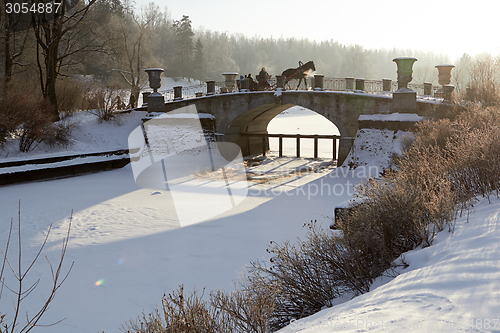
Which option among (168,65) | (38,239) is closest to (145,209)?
(38,239)

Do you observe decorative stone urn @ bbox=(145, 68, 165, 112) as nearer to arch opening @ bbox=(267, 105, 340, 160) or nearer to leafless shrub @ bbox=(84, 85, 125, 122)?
leafless shrub @ bbox=(84, 85, 125, 122)

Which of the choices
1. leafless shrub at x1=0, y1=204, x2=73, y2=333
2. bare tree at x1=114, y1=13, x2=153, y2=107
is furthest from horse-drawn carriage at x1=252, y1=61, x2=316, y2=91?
leafless shrub at x1=0, y1=204, x2=73, y2=333

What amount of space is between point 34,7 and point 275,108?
14.6m

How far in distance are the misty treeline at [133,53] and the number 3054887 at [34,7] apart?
36cm

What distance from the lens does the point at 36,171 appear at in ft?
49.9

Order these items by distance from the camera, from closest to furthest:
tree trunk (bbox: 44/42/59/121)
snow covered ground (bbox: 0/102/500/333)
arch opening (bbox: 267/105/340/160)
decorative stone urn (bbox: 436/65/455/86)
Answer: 1. snow covered ground (bbox: 0/102/500/333)
2. decorative stone urn (bbox: 436/65/455/86)
3. tree trunk (bbox: 44/42/59/121)
4. arch opening (bbox: 267/105/340/160)

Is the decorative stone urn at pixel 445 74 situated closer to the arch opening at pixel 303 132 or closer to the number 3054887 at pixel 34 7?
the arch opening at pixel 303 132

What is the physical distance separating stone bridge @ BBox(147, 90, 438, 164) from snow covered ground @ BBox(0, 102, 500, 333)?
359cm

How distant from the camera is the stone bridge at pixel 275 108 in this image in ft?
63.5

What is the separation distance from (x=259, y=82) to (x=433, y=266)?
20.8 m

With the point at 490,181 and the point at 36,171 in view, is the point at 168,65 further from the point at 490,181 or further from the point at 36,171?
the point at 490,181

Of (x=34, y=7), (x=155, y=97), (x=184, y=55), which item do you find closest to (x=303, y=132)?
(x=155, y=97)

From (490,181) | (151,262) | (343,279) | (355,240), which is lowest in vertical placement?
(151,262)

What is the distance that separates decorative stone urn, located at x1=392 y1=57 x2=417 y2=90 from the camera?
1673 cm
